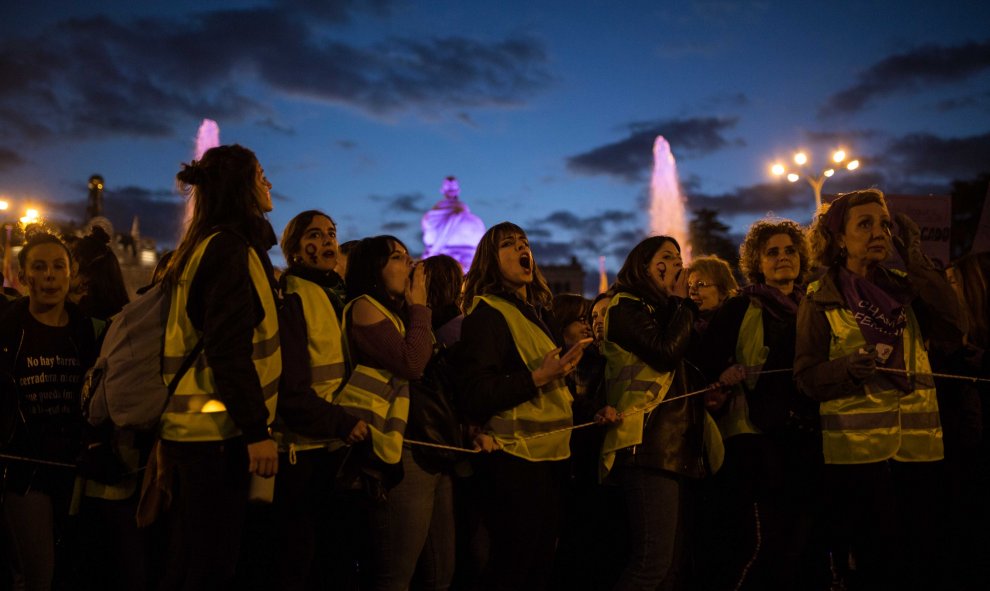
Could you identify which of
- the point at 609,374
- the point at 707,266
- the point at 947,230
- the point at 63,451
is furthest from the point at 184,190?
the point at 947,230

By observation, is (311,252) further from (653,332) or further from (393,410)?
(653,332)

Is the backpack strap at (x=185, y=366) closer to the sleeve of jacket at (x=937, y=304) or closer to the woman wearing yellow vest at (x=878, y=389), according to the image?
the woman wearing yellow vest at (x=878, y=389)

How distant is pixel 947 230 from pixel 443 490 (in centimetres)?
675

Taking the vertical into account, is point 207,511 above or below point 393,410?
below

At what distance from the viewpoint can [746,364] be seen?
4.93 m

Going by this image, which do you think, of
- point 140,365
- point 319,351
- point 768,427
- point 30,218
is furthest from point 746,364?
point 30,218

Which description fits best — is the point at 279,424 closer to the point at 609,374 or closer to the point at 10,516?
the point at 10,516

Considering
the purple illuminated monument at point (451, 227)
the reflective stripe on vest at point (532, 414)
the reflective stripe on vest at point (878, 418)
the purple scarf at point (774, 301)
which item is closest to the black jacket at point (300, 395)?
the reflective stripe on vest at point (532, 414)

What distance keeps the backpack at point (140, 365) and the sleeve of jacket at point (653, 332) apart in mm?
2344

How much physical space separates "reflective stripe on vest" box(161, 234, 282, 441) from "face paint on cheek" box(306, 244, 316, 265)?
3.08ft

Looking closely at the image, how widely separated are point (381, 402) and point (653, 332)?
1589 mm

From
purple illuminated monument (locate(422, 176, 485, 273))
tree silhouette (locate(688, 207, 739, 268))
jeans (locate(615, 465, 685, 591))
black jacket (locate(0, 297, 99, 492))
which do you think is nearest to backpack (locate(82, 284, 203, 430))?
black jacket (locate(0, 297, 99, 492))

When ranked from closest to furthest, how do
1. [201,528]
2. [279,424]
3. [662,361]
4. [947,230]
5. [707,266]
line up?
[201,528] < [279,424] < [662,361] < [707,266] < [947,230]

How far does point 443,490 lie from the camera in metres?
4.46
